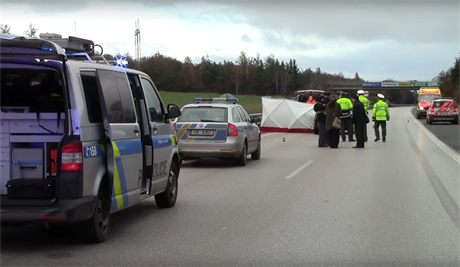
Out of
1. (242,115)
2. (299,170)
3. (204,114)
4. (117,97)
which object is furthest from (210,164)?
(117,97)

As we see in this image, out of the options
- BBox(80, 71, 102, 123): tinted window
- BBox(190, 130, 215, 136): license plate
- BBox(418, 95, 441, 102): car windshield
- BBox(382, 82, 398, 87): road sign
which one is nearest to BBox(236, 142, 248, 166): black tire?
BBox(190, 130, 215, 136): license plate

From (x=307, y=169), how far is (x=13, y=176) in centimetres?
935

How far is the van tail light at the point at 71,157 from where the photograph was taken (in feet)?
19.7

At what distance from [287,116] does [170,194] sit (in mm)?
23667

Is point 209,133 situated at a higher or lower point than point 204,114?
lower

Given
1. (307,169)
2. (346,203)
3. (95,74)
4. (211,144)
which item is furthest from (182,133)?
(95,74)

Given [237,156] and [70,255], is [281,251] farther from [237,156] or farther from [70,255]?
[237,156]

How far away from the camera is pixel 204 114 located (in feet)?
48.4

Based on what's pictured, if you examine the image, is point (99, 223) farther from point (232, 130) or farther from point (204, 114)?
point (204, 114)

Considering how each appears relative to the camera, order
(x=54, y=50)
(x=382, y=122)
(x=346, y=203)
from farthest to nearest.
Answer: (x=382, y=122), (x=346, y=203), (x=54, y=50)

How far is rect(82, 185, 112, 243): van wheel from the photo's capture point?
6523mm

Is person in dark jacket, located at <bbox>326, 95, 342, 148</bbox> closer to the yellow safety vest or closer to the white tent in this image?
the yellow safety vest

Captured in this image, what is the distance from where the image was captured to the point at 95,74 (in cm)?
663

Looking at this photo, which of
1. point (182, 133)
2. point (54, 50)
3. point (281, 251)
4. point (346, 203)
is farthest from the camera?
point (182, 133)
